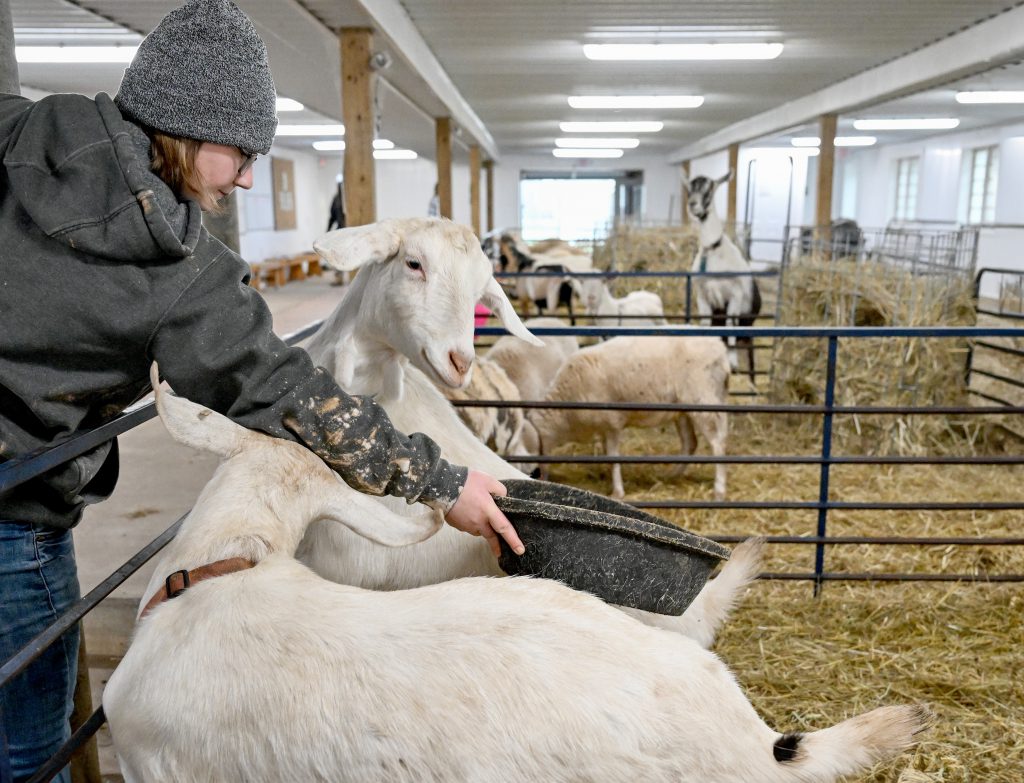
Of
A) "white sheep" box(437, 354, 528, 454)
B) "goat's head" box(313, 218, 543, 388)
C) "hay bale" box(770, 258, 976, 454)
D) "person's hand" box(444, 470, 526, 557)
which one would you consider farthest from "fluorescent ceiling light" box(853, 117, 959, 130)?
"person's hand" box(444, 470, 526, 557)

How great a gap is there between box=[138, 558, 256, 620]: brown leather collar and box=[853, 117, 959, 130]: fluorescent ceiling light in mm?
20086

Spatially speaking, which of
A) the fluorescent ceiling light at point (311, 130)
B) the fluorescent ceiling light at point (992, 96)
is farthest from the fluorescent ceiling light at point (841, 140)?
the fluorescent ceiling light at point (311, 130)

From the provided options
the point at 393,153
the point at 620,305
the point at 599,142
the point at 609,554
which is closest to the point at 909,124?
the point at 599,142

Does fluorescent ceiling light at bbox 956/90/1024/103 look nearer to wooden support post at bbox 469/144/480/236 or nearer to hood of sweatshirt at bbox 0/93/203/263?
wooden support post at bbox 469/144/480/236

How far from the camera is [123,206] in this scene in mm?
1459

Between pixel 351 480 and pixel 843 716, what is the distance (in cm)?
219

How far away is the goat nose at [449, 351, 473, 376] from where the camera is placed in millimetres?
2418

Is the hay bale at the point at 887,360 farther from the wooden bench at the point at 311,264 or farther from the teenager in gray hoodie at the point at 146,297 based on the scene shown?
the wooden bench at the point at 311,264

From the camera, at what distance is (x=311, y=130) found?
1908cm

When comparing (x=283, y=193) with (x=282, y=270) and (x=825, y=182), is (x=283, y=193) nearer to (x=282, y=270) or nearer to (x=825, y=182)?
(x=282, y=270)

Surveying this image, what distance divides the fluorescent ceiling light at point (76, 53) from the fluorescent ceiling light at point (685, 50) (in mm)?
5109

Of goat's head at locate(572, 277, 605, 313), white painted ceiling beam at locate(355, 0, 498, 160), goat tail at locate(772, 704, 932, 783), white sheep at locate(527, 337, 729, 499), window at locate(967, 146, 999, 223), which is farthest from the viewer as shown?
window at locate(967, 146, 999, 223)

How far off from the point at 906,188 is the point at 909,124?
8430 mm

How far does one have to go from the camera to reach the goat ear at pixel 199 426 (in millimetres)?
1680
